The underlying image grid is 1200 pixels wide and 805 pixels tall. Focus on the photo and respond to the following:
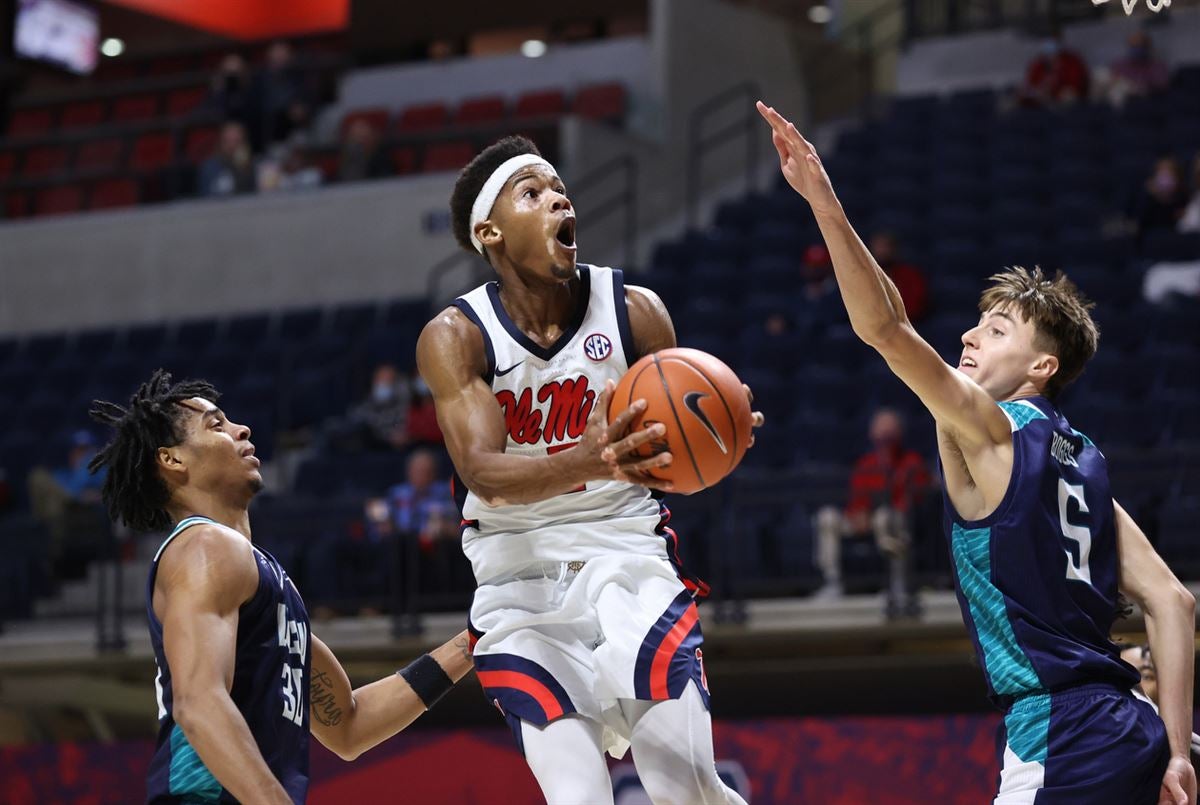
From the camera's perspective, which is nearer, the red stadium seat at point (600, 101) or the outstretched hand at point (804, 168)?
the outstretched hand at point (804, 168)

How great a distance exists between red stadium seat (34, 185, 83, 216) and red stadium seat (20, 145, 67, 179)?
26.9 inches

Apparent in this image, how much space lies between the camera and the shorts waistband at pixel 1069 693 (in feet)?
11.9

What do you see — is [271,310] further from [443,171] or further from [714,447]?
[714,447]

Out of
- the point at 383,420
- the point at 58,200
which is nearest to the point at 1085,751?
the point at 383,420

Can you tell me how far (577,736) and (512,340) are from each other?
3.16 feet

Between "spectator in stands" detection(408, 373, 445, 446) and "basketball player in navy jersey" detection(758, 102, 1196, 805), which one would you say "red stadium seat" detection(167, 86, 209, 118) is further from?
"basketball player in navy jersey" detection(758, 102, 1196, 805)

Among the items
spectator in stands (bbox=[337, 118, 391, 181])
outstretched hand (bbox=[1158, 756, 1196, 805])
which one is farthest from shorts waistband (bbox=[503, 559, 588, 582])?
spectator in stands (bbox=[337, 118, 391, 181])

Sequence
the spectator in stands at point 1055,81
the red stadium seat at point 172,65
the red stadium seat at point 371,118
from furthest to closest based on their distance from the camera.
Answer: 1. the red stadium seat at point 172,65
2. the red stadium seat at point 371,118
3. the spectator in stands at point 1055,81

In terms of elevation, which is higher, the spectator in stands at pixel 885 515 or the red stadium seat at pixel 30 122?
the red stadium seat at pixel 30 122

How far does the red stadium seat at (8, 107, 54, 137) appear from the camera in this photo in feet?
63.1

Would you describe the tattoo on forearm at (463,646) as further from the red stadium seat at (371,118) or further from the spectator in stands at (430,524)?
the red stadium seat at (371,118)

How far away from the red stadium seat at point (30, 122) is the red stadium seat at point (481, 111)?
580 centimetres

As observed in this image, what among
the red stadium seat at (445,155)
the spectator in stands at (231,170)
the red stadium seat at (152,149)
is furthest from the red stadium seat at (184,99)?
the red stadium seat at (445,155)

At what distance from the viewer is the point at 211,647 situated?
3605mm
